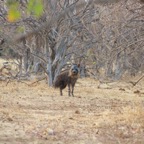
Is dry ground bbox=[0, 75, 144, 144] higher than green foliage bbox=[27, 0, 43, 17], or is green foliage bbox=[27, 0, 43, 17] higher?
green foliage bbox=[27, 0, 43, 17]

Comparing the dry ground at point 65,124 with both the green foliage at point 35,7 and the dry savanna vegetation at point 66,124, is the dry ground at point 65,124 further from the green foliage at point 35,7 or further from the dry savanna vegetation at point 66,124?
the green foliage at point 35,7

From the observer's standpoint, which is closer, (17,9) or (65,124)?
(17,9)

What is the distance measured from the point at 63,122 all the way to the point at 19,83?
1342cm

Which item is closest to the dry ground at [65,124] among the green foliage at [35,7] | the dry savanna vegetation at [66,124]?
the dry savanna vegetation at [66,124]

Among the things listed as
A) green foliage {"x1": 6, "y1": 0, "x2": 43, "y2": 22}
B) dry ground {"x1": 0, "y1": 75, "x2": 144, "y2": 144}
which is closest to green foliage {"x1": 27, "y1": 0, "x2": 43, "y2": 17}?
green foliage {"x1": 6, "y1": 0, "x2": 43, "y2": 22}

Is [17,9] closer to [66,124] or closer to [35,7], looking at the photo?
[35,7]

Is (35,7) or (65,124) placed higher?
(35,7)

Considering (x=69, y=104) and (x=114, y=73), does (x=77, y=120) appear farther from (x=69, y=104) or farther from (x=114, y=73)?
(x=114, y=73)

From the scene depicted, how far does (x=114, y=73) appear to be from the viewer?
3381 cm

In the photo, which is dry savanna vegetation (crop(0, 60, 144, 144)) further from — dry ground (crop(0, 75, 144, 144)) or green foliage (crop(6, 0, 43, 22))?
green foliage (crop(6, 0, 43, 22))

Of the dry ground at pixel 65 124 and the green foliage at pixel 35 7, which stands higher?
the green foliage at pixel 35 7

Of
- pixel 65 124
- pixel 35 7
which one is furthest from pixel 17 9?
pixel 65 124

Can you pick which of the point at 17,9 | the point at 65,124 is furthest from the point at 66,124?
the point at 17,9

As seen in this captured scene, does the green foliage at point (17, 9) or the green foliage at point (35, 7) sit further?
the green foliage at point (35, 7)
